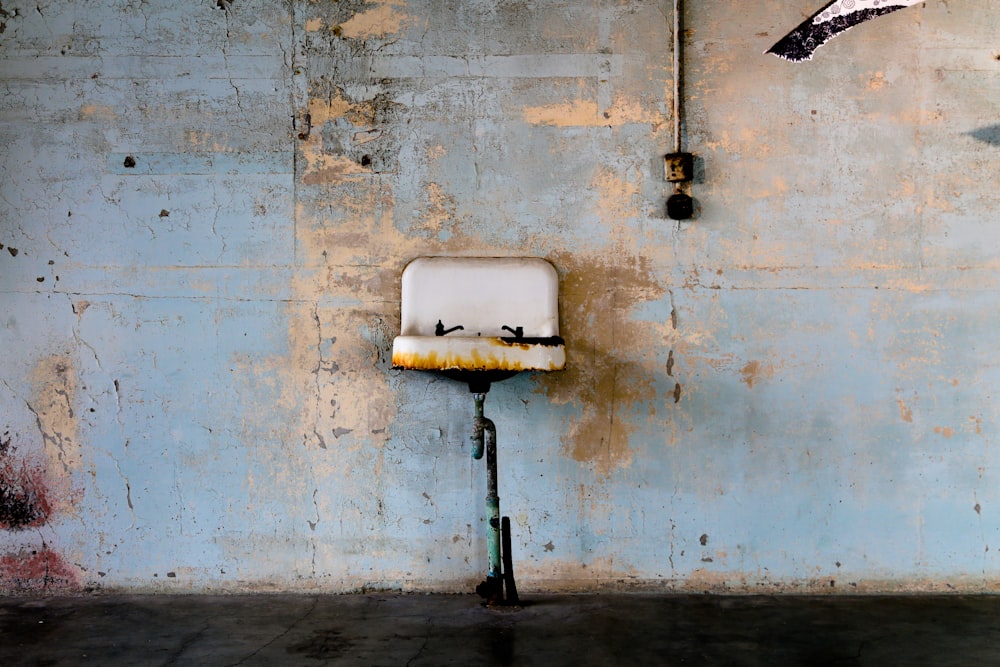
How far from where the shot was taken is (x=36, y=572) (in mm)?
2783

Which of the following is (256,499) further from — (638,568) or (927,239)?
(927,239)

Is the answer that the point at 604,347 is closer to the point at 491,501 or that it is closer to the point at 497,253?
the point at 497,253

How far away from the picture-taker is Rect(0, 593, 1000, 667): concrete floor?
7.34 ft

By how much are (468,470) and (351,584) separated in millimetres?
598

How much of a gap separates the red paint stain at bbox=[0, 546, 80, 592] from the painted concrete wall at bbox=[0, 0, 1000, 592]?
0.01 metres

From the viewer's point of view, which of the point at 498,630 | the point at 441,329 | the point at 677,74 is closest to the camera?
the point at 498,630

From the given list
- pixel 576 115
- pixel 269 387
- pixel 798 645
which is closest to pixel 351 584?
pixel 269 387

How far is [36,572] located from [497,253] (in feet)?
6.74

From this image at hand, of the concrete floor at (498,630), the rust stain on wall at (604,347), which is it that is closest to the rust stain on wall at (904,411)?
A: the concrete floor at (498,630)

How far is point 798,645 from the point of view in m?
2.31

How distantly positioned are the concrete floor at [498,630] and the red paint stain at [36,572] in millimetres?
56

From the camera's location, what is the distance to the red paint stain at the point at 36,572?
2783mm

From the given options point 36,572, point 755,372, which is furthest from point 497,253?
Result: point 36,572

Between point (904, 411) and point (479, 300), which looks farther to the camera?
point (904, 411)
